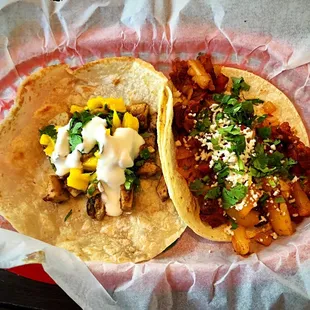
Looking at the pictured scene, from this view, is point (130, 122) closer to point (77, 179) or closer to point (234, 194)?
point (77, 179)

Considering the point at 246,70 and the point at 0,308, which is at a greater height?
the point at 246,70

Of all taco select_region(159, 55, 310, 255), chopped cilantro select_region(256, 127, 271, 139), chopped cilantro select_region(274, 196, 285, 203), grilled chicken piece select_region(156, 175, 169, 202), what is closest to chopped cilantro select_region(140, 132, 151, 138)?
taco select_region(159, 55, 310, 255)

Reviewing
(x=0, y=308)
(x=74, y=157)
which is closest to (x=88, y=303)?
(x=0, y=308)

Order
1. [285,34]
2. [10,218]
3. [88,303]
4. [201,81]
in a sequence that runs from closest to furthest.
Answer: [88,303]
[10,218]
[201,81]
[285,34]

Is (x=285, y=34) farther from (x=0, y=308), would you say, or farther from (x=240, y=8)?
(x=0, y=308)

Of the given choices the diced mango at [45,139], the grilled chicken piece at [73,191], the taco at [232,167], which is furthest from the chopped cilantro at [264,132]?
the diced mango at [45,139]

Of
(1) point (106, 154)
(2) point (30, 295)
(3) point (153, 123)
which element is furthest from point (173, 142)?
(2) point (30, 295)

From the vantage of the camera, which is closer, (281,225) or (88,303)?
(88,303)

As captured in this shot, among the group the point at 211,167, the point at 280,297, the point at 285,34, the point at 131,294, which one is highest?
the point at 285,34
